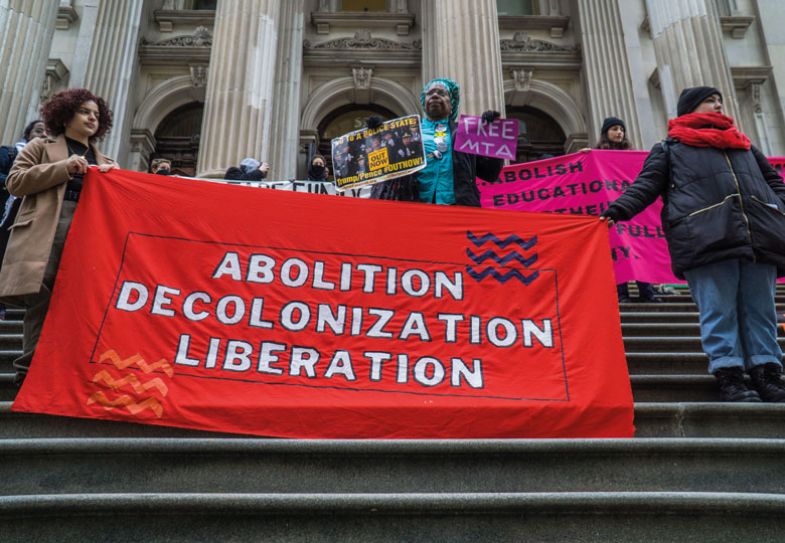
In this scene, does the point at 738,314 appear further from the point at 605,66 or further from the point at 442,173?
the point at 605,66

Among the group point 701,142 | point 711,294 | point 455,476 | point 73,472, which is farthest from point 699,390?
point 73,472

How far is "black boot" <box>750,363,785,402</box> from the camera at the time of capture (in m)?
3.55

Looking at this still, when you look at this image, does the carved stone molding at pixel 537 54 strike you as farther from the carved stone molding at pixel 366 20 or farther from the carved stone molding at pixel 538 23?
the carved stone molding at pixel 366 20

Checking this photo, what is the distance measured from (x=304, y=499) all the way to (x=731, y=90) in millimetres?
9582

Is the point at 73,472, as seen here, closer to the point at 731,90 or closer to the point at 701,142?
the point at 701,142

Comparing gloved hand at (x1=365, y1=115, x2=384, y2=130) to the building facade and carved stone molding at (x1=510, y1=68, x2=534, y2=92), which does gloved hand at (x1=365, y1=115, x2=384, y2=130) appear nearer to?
the building facade

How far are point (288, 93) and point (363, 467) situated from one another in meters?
12.1

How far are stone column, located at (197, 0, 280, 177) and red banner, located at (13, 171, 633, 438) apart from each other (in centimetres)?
531

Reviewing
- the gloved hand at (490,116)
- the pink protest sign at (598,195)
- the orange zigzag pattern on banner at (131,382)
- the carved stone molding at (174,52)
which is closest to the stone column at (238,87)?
the pink protest sign at (598,195)

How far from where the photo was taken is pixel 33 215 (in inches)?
147

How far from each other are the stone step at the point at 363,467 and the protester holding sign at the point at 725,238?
84cm

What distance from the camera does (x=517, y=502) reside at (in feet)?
8.29

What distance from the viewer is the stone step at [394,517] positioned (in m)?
2.48

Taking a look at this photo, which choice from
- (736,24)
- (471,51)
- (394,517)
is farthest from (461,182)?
(736,24)
